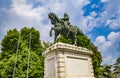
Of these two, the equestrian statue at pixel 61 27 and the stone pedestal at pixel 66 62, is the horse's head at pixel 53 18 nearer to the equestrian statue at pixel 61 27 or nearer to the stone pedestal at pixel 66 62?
the equestrian statue at pixel 61 27

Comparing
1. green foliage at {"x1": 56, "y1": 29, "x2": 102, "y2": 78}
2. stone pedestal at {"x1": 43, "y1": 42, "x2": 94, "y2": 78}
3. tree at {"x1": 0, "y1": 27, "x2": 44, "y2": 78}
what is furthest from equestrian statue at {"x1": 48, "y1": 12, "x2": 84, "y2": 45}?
tree at {"x1": 0, "y1": 27, "x2": 44, "y2": 78}

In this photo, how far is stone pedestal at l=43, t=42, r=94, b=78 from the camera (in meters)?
11.6

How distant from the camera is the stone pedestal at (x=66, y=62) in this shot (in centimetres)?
1162

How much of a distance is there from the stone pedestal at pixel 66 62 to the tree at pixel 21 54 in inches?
644

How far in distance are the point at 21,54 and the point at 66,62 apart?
770 inches

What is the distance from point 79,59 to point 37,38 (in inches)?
902

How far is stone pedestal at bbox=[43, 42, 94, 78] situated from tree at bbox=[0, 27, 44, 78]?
16.4 metres

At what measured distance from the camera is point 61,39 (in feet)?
96.4

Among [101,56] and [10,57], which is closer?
[10,57]

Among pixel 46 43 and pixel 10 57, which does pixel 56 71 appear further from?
pixel 46 43

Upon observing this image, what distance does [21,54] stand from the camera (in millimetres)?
30000

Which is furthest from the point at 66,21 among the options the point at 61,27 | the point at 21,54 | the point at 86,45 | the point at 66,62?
the point at 86,45

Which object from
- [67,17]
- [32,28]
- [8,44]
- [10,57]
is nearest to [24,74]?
[10,57]

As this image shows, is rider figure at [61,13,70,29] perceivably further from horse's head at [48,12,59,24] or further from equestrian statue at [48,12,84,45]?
horse's head at [48,12,59,24]
